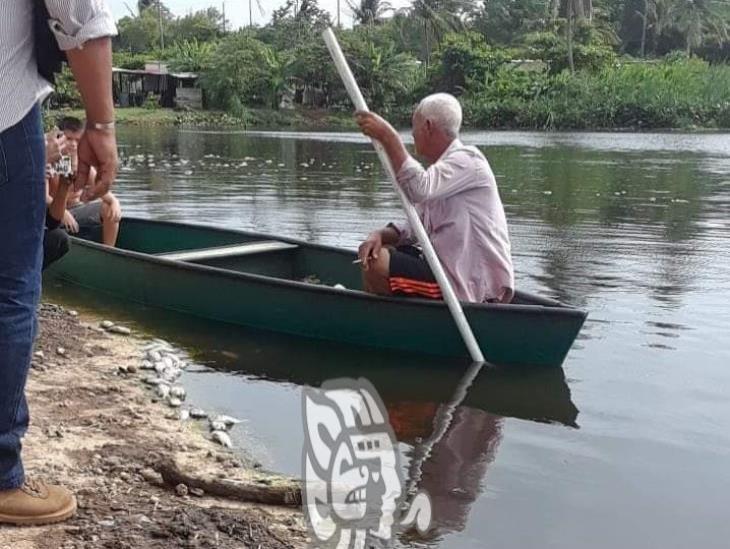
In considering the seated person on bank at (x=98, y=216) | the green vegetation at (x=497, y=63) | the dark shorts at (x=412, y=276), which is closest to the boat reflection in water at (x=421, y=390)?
the dark shorts at (x=412, y=276)

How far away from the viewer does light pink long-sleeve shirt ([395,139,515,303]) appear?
5.87m

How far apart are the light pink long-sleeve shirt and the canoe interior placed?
1.89 meters

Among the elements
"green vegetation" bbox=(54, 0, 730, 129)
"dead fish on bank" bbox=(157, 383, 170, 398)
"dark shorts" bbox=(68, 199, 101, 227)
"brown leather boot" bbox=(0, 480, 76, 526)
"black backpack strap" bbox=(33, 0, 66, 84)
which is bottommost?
"dead fish on bank" bbox=(157, 383, 170, 398)

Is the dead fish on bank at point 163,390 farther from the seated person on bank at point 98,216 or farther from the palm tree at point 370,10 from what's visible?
the palm tree at point 370,10

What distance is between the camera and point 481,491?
4.43 m

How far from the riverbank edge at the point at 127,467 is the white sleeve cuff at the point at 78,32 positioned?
160cm

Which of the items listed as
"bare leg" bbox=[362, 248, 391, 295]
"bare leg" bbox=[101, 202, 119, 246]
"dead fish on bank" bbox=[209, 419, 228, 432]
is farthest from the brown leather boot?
"bare leg" bbox=[101, 202, 119, 246]

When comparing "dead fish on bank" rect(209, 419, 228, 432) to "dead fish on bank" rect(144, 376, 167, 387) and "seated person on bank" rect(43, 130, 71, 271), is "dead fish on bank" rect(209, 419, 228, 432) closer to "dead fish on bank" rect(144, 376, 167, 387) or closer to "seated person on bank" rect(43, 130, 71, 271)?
"dead fish on bank" rect(144, 376, 167, 387)

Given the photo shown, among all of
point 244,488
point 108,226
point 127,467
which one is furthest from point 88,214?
point 244,488

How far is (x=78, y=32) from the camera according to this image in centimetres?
281

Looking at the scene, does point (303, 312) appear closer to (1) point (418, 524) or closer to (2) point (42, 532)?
(1) point (418, 524)

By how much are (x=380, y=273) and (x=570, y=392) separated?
147 centimetres

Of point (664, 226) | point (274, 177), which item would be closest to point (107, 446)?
point (664, 226)

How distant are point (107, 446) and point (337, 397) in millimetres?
1918
